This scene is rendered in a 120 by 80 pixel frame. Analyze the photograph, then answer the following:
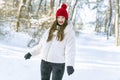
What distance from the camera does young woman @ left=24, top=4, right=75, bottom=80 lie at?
5305 millimetres

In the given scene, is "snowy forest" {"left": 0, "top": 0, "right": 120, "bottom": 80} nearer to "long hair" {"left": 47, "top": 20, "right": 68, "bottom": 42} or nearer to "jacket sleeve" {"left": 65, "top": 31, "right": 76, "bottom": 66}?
"long hair" {"left": 47, "top": 20, "right": 68, "bottom": 42}

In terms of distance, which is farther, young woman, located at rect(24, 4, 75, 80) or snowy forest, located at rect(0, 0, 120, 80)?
snowy forest, located at rect(0, 0, 120, 80)

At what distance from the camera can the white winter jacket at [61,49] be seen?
5.27 metres

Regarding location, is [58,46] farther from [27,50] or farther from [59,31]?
[27,50]

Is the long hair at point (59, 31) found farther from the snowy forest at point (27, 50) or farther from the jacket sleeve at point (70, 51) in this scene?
the snowy forest at point (27, 50)

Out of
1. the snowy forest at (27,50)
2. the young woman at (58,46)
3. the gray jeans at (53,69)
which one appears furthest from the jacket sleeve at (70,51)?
the snowy forest at (27,50)

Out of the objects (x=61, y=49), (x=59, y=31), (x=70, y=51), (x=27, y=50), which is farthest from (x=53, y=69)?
(x=27, y=50)

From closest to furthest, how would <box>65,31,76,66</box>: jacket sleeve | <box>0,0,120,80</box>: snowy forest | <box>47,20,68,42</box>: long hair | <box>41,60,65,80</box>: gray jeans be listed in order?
<box>65,31,76,66</box>: jacket sleeve, <box>47,20,68,42</box>: long hair, <box>41,60,65,80</box>: gray jeans, <box>0,0,120,80</box>: snowy forest

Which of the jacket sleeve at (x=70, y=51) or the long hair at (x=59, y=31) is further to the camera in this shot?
the long hair at (x=59, y=31)

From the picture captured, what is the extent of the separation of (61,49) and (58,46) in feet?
0.22

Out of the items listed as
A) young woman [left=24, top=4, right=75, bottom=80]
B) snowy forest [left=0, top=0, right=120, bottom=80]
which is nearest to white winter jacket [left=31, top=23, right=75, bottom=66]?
young woman [left=24, top=4, right=75, bottom=80]

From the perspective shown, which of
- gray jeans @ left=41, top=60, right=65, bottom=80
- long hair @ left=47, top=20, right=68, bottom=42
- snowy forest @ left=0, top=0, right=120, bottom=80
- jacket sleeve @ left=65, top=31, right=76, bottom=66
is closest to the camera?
jacket sleeve @ left=65, top=31, right=76, bottom=66

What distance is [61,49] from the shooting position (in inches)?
212

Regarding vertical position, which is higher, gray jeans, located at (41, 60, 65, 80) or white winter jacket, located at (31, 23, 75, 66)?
white winter jacket, located at (31, 23, 75, 66)
